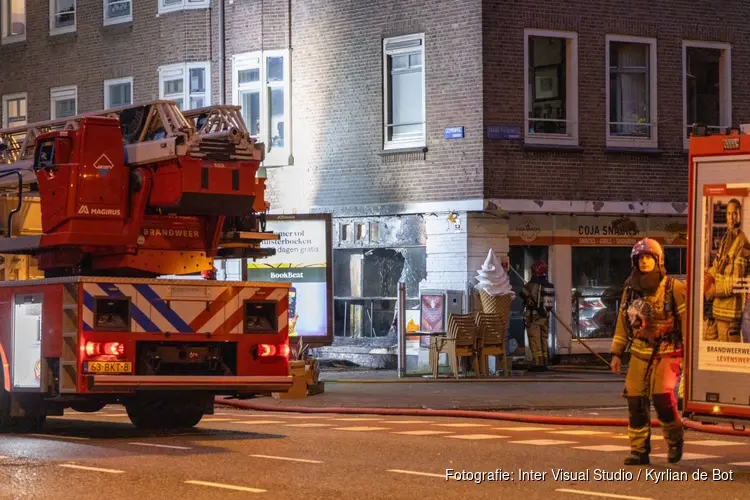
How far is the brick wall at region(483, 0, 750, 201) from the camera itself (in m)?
25.9

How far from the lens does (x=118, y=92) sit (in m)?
31.3

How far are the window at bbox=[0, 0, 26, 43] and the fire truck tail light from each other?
2012cm

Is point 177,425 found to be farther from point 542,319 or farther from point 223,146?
point 542,319

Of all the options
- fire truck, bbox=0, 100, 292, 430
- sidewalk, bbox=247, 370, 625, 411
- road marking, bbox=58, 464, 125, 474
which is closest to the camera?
road marking, bbox=58, 464, 125, 474

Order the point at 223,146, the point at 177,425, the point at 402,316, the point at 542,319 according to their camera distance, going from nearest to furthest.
Result: the point at 223,146, the point at 177,425, the point at 402,316, the point at 542,319

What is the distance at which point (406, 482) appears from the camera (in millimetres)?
10742

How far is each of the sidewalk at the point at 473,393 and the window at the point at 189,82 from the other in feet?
23.8

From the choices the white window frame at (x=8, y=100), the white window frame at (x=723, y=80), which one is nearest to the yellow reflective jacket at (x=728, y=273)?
the white window frame at (x=723, y=80)

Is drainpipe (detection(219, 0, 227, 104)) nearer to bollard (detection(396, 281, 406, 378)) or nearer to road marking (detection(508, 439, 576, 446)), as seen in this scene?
bollard (detection(396, 281, 406, 378))

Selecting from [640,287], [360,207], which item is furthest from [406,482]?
[360,207]

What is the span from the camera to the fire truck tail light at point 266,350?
15086mm

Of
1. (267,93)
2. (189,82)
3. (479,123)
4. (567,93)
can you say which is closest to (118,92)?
(189,82)

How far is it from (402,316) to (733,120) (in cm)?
844

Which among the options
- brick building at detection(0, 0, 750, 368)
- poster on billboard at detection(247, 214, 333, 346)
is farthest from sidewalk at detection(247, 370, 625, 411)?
brick building at detection(0, 0, 750, 368)
